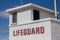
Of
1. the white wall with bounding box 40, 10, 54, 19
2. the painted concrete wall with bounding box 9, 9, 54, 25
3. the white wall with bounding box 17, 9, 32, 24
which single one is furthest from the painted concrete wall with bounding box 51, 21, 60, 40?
the white wall with bounding box 40, 10, 54, 19

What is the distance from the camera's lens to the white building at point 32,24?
19.8 meters

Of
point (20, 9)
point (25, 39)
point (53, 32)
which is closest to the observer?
point (53, 32)

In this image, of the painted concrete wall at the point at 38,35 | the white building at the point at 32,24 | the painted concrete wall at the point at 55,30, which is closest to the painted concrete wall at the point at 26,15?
the white building at the point at 32,24

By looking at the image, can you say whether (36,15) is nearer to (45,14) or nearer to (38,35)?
(45,14)

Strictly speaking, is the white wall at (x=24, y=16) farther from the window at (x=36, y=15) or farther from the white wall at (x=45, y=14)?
the white wall at (x=45, y=14)

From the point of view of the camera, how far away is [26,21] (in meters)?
22.6

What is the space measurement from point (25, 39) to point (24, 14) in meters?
2.67

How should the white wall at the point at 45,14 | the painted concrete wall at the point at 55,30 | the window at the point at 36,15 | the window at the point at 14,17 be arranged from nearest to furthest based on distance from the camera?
1. the painted concrete wall at the point at 55,30
2. the window at the point at 36,15
3. the white wall at the point at 45,14
4. the window at the point at 14,17

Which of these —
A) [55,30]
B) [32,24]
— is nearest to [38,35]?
[32,24]

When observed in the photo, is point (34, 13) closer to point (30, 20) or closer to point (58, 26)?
point (30, 20)

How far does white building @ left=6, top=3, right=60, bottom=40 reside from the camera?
19766 mm

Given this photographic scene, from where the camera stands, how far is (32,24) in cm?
2114

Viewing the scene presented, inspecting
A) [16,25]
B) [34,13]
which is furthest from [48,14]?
[16,25]

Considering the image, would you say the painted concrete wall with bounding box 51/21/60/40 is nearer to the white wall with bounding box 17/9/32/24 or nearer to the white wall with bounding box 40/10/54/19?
the white wall with bounding box 17/9/32/24
